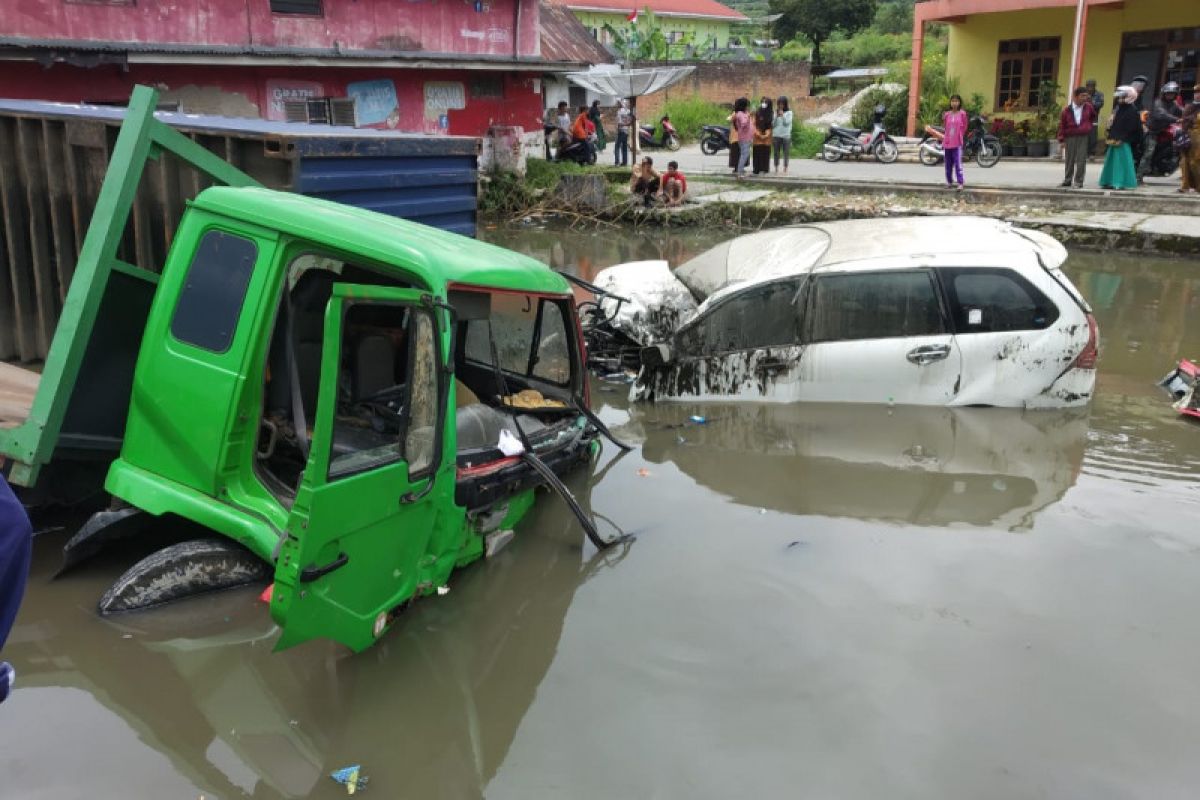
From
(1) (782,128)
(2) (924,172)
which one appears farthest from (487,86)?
(2) (924,172)

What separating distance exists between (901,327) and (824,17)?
48576 mm

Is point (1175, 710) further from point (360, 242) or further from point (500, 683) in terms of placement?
point (360, 242)

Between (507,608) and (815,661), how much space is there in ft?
5.22

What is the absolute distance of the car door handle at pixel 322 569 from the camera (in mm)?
3585

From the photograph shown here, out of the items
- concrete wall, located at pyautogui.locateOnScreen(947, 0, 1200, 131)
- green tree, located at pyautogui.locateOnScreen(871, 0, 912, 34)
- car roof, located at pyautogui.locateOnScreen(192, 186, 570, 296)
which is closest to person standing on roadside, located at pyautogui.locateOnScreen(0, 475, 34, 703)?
car roof, located at pyautogui.locateOnScreen(192, 186, 570, 296)

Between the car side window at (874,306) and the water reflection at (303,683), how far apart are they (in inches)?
134

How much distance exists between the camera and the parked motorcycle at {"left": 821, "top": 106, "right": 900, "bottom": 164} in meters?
25.3

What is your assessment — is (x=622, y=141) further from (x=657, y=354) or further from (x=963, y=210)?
(x=657, y=354)

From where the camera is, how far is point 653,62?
37.2 m

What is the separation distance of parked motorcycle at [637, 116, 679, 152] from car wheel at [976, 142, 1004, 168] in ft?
39.8

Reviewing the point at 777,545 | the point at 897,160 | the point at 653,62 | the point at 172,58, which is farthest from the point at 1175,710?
the point at 653,62

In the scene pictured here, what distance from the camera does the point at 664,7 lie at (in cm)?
5766

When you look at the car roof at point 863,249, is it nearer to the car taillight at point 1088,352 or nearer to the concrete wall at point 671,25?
the car taillight at point 1088,352

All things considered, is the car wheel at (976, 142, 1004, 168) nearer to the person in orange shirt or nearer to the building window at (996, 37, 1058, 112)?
the building window at (996, 37, 1058, 112)
